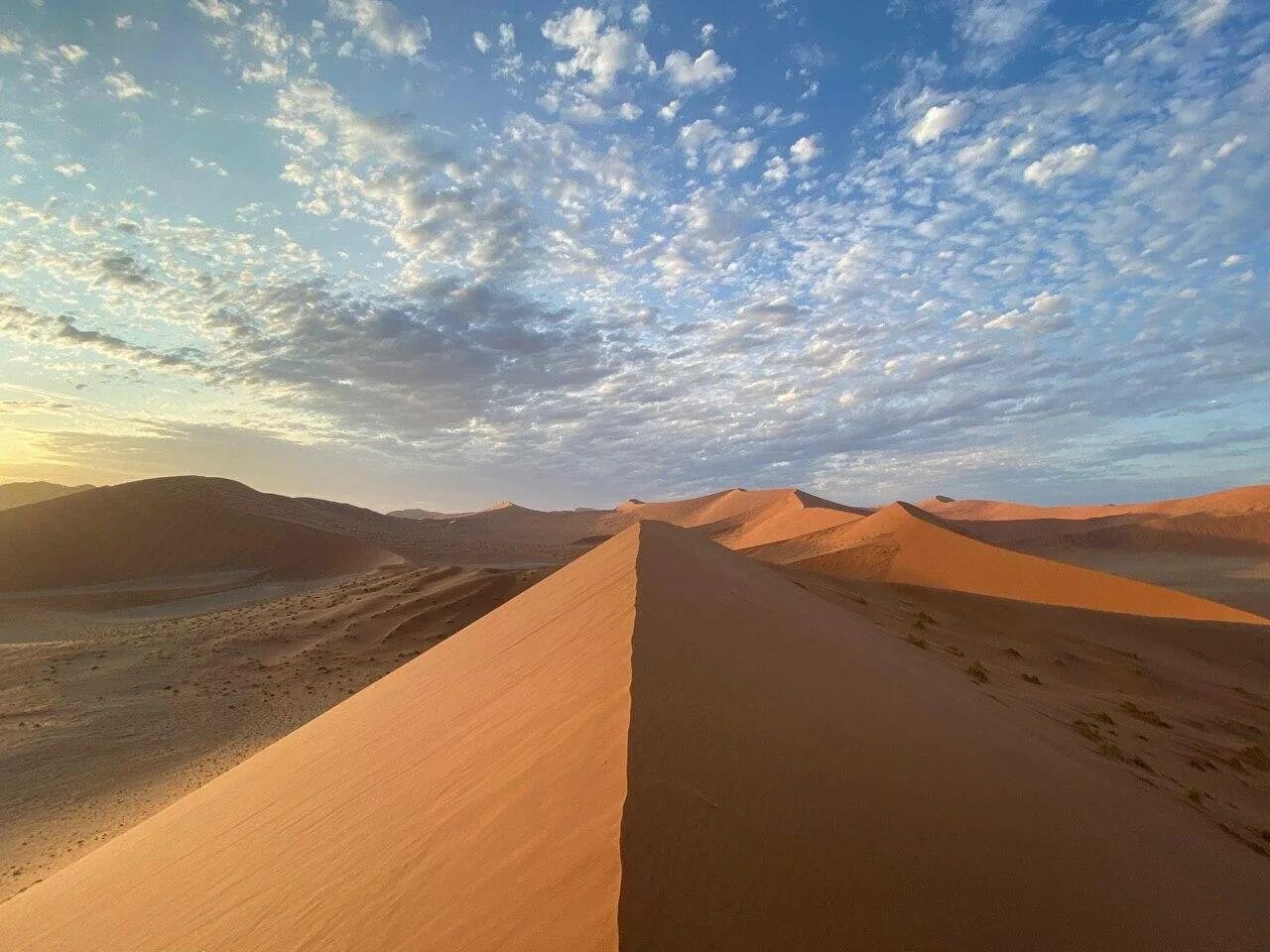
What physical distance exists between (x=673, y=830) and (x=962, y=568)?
22.9 m

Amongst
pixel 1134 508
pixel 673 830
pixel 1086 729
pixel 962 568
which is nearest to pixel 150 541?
pixel 962 568

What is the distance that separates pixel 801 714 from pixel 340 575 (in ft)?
91.8

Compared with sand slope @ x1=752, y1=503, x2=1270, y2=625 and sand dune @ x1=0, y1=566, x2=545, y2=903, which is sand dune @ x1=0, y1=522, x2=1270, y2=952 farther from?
sand slope @ x1=752, y1=503, x2=1270, y2=625

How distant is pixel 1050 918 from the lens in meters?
2.64

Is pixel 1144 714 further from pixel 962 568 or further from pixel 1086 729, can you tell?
pixel 962 568

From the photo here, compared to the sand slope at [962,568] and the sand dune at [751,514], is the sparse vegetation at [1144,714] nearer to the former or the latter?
the sand slope at [962,568]

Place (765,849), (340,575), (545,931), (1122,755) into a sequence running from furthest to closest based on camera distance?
(340,575)
(1122,755)
(765,849)
(545,931)

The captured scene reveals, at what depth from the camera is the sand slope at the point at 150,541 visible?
26.9 meters

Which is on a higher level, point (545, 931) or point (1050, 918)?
point (545, 931)

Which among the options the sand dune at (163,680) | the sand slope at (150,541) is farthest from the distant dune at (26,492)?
the sand dune at (163,680)

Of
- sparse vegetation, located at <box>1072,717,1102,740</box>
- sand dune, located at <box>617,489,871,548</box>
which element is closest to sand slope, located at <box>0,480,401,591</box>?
sand dune, located at <box>617,489,871,548</box>

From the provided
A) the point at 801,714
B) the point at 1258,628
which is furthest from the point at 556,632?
the point at 1258,628

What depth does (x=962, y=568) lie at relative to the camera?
22406mm

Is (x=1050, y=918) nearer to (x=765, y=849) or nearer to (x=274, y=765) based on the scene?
(x=765, y=849)
